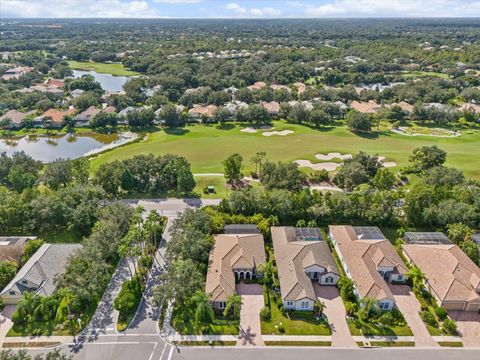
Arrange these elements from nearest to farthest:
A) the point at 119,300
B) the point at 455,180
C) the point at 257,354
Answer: the point at 257,354 < the point at 119,300 < the point at 455,180

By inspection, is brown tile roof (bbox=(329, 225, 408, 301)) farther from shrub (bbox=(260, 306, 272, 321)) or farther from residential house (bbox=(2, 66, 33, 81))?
residential house (bbox=(2, 66, 33, 81))

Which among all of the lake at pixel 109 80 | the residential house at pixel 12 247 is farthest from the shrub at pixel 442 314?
the lake at pixel 109 80

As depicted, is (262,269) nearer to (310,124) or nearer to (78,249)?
(78,249)

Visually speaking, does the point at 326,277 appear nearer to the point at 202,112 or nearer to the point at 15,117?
the point at 202,112

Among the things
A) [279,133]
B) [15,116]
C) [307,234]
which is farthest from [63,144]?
[307,234]

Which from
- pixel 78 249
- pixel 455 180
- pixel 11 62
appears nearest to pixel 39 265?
pixel 78 249

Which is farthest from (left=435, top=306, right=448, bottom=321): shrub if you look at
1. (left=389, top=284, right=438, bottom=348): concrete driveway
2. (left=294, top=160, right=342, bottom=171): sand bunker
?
(left=294, top=160, right=342, bottom=171): sand bunker
